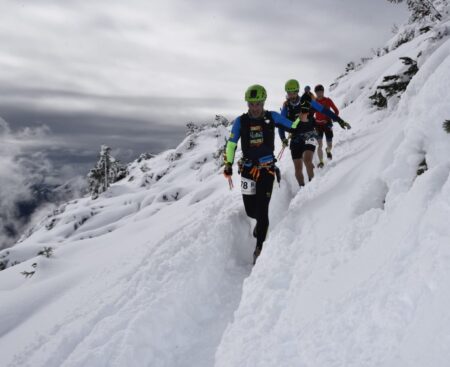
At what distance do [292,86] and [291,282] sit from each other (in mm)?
5656

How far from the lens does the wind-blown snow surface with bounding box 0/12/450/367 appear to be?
130 inches

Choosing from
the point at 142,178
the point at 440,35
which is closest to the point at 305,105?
the point at 440,35

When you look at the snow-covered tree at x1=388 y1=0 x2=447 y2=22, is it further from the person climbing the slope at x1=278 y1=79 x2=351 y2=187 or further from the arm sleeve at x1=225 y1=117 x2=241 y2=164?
the arm sleeve at x1=225 y1=117 x2=241 y2=164

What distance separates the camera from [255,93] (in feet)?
25.6

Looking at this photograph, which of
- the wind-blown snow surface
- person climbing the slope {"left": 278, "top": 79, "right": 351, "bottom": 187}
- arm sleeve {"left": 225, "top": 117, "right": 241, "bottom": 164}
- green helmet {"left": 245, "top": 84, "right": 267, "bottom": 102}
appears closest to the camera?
the wind-blown snow surface

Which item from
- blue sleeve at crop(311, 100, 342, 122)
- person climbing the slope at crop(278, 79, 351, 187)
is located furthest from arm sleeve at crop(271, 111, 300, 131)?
blue sleeve at crop(311, 100, 342, 122)

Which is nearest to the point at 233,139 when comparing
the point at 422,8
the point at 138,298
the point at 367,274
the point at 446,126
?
the point at 138,298

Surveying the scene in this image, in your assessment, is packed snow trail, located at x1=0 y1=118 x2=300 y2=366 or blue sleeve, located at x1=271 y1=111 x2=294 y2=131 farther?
blue sleeve, located at x1=271 y1=111 x2=294 y2=131

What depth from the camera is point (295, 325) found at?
13.9 ft

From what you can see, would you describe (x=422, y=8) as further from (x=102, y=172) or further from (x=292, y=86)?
(x=102, y=172)

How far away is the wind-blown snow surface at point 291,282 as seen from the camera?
→ 3293 mm

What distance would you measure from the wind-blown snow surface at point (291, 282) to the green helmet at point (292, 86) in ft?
7.09

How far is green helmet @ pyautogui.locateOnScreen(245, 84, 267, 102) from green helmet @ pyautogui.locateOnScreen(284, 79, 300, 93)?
1.93m

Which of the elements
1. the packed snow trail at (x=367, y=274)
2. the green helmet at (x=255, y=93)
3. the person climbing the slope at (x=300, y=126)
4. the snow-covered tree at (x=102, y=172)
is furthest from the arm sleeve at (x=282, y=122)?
the snow-covered tree at (x=102, y=172)
